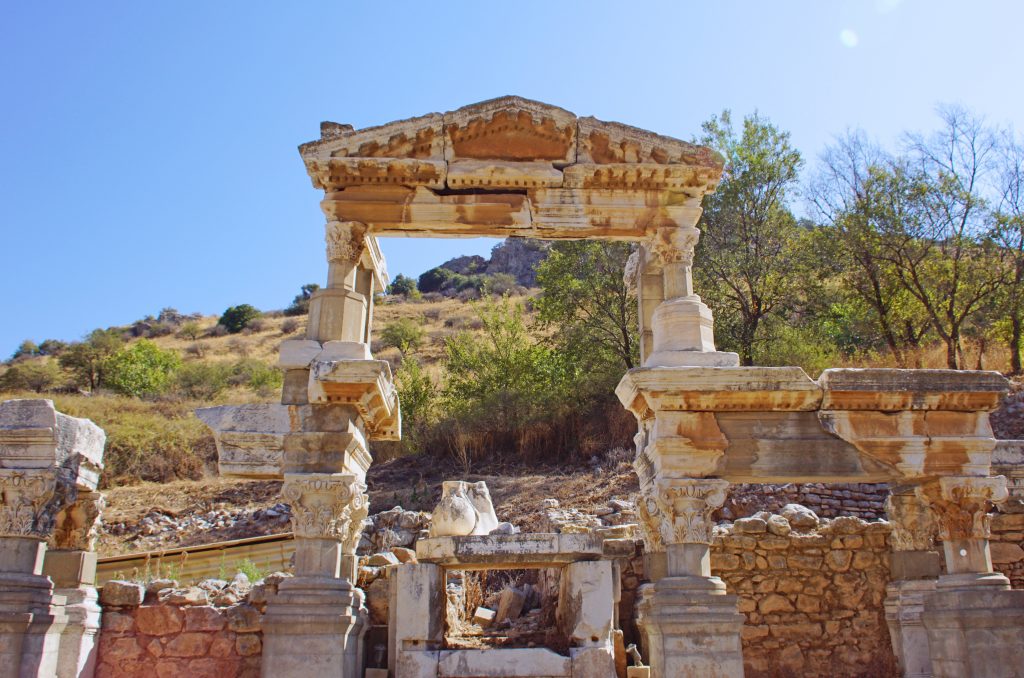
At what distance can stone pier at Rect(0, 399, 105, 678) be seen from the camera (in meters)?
7.10

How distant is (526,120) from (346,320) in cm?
291

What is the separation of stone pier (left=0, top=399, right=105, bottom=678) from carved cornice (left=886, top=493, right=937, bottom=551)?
8.37 metres

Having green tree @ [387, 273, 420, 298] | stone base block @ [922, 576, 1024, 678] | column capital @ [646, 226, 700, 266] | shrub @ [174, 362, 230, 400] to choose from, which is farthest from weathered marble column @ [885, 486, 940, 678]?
green tree @ [387, 273, 420, 298]

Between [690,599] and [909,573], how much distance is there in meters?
3.20

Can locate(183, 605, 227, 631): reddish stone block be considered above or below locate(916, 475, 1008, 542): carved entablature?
below

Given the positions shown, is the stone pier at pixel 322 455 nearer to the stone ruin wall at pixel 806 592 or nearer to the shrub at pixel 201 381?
the stone ruin wall at pixel 806 592

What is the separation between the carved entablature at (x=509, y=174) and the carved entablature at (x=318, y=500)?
9.12 ft

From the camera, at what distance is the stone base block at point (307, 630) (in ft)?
23.5

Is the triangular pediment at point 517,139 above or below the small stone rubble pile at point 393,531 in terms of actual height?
above

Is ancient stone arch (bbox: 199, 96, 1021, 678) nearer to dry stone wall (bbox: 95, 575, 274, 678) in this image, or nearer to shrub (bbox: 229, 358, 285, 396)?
dry stone wall (bbox: 95, 575, 274, 678)

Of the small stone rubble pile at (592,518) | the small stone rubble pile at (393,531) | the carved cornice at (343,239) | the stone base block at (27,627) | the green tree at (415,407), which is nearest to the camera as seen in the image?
the stone base block at (27,627)

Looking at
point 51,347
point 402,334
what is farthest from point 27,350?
point 402,334

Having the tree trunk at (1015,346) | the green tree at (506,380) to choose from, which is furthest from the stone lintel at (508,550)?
the tree trunk at (1015,346)

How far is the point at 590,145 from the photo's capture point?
8.98m
